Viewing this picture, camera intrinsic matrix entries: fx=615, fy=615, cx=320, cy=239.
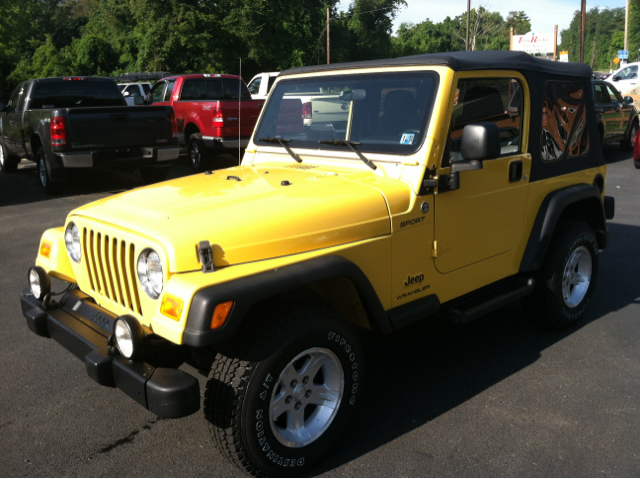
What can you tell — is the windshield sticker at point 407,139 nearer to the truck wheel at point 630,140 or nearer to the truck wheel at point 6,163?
the truck wheel at point 6,163

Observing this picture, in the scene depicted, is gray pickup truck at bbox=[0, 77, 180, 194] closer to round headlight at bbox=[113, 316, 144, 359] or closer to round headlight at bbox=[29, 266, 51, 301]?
round headlight at bbox=[29, 266, 51, 301]

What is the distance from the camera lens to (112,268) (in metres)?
3.08

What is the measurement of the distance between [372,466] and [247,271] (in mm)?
1202

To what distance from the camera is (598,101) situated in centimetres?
1393

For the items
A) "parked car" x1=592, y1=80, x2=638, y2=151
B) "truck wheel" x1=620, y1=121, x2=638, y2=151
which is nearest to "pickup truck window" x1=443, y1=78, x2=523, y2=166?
"parked car" x1=592, y1=80, x2=638, y2=151

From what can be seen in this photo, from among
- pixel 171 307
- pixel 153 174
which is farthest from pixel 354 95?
pixel 153 174

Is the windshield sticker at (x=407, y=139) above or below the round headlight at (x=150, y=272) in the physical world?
above

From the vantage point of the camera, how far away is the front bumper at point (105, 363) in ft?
8.50

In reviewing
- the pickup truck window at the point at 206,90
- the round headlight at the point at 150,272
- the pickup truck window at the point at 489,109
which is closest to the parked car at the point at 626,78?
the pickup truck window at the point at 206,90

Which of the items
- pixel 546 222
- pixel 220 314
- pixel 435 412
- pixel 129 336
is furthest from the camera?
pixel 546 222

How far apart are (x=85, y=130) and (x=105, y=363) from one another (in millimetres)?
7883

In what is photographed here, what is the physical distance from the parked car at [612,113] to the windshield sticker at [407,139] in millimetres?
11388

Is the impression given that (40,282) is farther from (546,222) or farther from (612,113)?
(612,113)

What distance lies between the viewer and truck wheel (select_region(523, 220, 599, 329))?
4426mm
